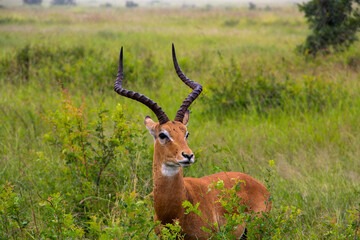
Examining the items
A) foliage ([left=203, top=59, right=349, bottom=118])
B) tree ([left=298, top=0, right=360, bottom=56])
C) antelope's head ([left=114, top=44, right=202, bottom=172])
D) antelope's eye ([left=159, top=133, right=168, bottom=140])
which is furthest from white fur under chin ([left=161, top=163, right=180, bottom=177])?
tree ([left=298, top=0, right=360, bottom=56])

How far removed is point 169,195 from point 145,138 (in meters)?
1.36

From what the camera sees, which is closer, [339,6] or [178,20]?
[339,6]

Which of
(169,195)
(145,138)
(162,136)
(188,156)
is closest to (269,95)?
(145,138)

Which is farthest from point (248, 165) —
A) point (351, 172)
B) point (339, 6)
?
point (339, 6)

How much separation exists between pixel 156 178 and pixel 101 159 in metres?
1.49

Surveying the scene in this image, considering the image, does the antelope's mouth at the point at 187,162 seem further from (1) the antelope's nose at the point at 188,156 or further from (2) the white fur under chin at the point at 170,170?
(2) the white fur under chin at the point at 170,170

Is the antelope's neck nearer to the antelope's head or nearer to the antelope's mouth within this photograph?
the antelope's head

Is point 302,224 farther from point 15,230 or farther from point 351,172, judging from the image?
point 15,230

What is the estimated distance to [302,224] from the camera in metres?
4.45

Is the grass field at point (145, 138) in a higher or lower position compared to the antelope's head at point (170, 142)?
lower

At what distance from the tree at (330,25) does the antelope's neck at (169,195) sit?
30.3 feet

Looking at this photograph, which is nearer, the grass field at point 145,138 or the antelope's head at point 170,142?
the antelope's head at point 170,142

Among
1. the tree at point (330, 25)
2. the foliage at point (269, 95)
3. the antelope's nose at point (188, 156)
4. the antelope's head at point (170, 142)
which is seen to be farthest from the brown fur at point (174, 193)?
the tree at point (330, 25)

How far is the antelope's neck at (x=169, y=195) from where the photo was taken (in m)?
3.48
